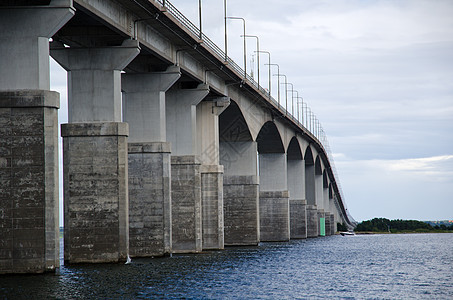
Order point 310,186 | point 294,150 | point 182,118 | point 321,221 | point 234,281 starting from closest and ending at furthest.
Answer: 1. point 234,281
2. point 182,118
3. point 294,150
4. point 310,186
5. point 321,221

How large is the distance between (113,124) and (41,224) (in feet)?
34.8

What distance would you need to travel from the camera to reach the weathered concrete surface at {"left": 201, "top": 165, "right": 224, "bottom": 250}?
225ft

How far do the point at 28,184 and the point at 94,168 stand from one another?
897cm

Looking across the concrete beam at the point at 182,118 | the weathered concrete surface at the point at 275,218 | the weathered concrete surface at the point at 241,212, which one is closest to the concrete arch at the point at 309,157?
the weathered concrete surface at the point at 275,218

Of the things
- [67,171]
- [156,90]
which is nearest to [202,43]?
[156,90]

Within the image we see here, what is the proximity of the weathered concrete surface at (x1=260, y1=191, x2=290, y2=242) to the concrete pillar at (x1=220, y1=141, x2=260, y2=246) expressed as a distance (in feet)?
54.4

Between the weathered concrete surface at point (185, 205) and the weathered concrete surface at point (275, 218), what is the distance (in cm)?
4000

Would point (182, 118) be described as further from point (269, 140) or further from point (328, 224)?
point (328, 224)

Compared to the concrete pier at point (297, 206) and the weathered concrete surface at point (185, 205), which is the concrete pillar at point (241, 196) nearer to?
the weathered concrete surface at point (185, 205)

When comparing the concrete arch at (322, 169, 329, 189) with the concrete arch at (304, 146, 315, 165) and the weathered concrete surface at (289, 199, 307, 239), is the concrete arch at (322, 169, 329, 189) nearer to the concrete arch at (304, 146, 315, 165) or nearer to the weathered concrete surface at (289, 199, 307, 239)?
the concrete arch at (304, 146, 315, 165)

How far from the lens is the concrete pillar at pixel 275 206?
100 m

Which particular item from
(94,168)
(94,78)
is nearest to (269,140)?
(94,78)

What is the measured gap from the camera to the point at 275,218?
100 metres

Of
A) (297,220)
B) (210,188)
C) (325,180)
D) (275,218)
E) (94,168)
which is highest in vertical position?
(325,180)
